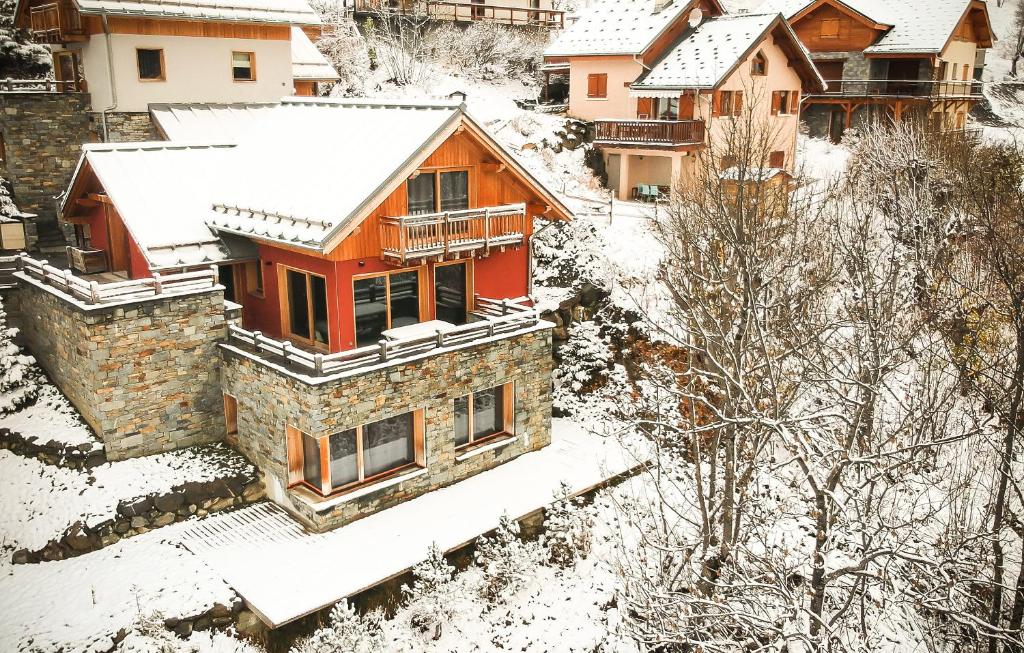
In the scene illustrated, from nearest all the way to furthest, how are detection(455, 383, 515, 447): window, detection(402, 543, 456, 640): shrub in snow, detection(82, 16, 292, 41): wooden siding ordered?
detection(402, 543, 456, 640): shrub in snow → detection(455, 383, 515, 447): window → detection(82, 16, 292, 41): wooden siding

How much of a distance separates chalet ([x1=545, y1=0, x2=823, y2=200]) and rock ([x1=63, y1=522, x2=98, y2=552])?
75.0 feet

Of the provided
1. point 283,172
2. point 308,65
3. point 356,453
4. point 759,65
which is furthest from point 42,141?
point 759,65

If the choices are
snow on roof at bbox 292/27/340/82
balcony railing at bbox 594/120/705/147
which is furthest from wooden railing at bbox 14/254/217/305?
balcony railing at bbox 594/120/705/147

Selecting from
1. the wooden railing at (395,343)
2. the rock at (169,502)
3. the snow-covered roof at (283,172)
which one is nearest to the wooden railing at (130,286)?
the snow-covered roof at (283,172)

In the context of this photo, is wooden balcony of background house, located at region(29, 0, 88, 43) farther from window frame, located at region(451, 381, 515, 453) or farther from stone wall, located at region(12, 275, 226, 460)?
window frame, located at region(451, 381, 515, 453)

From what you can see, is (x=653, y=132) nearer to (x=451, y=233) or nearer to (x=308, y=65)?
(x=308, y=65)

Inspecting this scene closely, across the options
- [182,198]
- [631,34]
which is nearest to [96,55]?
[182,198]

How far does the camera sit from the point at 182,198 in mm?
20125

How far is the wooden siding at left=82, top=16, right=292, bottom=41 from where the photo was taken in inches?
990

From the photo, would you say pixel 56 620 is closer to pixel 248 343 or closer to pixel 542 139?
pixel 248 343

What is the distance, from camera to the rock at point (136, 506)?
53.6 ft

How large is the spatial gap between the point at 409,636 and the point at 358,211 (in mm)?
8701

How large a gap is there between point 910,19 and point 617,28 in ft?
53.1

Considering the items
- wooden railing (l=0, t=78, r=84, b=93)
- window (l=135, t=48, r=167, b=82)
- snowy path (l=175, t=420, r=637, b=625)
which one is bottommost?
snowy path (l=175, t=420, r=637, b=625)
